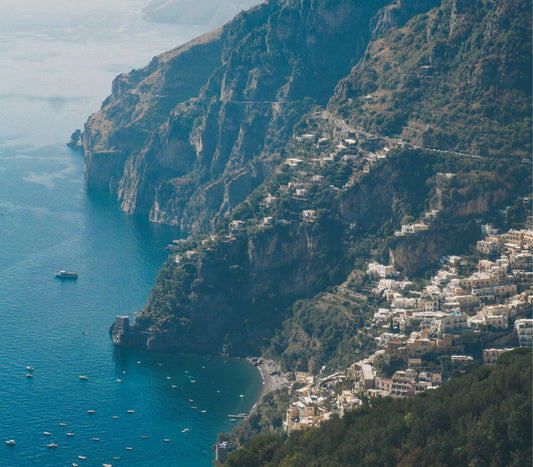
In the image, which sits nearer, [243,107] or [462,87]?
[462,87]

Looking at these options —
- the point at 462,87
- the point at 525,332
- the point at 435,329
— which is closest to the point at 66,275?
the point at 462,87

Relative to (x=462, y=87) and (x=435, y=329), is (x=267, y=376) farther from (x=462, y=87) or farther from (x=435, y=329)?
(x=462, y=87)

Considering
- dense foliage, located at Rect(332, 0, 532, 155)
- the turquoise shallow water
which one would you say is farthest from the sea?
dense foliage, located at Rect(332, 0, 532, 155)

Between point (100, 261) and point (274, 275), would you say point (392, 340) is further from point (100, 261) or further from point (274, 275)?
point (100, 261)

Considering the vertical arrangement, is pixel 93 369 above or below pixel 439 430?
below

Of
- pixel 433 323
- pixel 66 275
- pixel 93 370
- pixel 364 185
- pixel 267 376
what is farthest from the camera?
pixel 66 275

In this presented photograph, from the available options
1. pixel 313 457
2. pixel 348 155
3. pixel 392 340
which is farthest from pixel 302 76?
pixel 313 457

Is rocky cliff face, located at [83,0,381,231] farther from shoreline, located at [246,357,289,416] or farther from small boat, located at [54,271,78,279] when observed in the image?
shoreline, located at [246,357,289,416]
